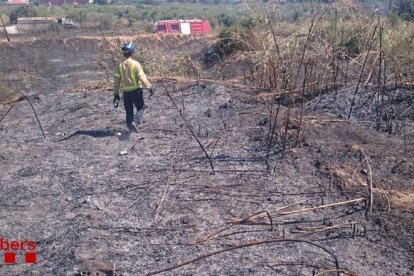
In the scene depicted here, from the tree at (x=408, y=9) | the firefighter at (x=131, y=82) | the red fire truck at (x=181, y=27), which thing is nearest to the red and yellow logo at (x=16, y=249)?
the firefighter at (x=131, y=82)

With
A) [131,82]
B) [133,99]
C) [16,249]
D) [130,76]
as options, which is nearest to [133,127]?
[133,99]

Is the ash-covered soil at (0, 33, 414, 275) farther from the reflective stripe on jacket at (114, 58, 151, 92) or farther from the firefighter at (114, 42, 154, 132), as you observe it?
the reflective stripe on jacket at (114, 58, 151, 92)

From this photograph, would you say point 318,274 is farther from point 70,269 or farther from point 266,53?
point 266,53

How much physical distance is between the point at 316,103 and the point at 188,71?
6.12 meters

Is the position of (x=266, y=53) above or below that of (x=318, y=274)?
above

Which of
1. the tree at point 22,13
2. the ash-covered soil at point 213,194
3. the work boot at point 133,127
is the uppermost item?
the tree at point 22,13

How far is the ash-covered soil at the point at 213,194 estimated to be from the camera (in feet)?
16.9

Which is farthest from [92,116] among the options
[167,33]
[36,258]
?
[167,33]

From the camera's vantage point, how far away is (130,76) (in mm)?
9266

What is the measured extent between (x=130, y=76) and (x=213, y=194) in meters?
3.36

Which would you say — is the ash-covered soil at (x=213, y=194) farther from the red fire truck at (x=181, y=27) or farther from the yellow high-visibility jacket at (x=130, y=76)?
the red fire truck at (x=181, y=27)

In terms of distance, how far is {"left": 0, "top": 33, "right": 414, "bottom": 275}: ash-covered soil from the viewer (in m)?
5.16

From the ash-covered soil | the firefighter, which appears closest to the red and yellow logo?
the ash-covered soil

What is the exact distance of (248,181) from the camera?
6984 mm
